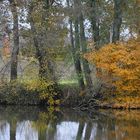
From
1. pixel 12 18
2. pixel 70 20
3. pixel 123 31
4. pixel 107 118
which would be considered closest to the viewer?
pixel 107 118

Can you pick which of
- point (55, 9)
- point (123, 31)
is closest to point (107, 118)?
→ point (55, 9)

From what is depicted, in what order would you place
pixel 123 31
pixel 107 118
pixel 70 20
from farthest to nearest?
pixel 123 31 < pixel 70 20 < pixel 107 118

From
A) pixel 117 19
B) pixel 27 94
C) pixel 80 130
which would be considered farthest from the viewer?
pixel 117 19

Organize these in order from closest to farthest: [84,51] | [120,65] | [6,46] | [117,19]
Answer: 1. [120,65]
2. [6,46]
3. [84,51]
4. [117,19]

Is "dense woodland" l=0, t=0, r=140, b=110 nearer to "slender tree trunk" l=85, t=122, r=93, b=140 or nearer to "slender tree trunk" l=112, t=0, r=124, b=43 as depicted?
"slender tree trunk" l=112, t=0, r=124, b=43

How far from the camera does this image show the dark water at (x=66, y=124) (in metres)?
16.0

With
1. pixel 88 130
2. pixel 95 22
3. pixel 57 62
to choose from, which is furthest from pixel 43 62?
pixel 88 130

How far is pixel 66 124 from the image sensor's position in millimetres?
19000

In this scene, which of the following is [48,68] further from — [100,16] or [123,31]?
[123,31]

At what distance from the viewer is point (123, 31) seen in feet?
97.8

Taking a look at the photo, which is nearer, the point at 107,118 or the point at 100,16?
the point at 107,118

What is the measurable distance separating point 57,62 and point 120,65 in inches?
134

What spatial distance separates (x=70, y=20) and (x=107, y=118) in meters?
7.71

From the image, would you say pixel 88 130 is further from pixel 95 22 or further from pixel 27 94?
pixel 95 22
